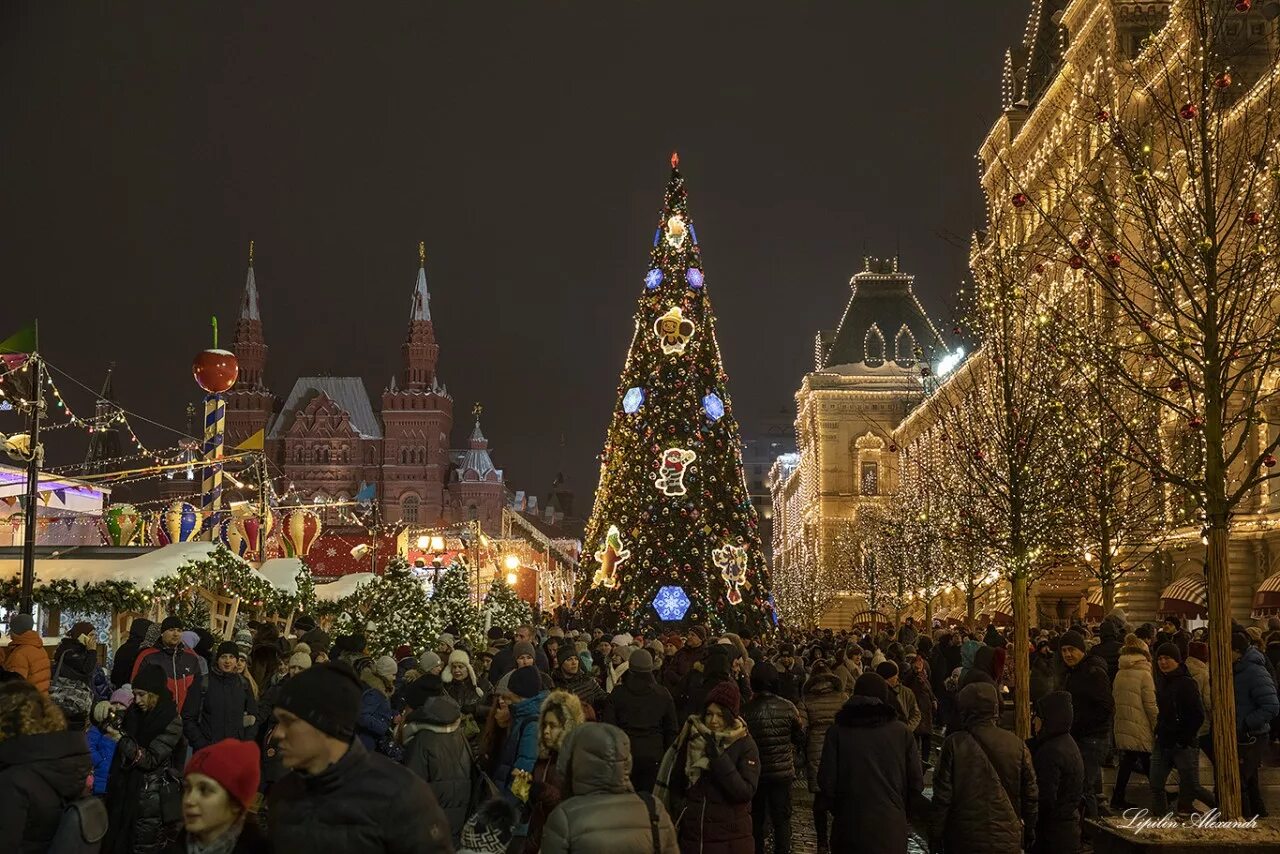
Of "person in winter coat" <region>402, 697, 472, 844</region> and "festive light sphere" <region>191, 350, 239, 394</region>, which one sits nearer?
"person in winter coat" <region>402, 697, 472, 844</region>

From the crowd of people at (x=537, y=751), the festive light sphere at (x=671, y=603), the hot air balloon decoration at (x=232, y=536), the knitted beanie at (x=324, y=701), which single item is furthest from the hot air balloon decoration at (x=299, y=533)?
the knitted beanie at (x=324, y=701)

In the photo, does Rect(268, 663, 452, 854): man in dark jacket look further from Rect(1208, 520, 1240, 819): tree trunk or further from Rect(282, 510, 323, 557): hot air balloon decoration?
Rect(282, 510, 323, 557): hot air balloon decoration

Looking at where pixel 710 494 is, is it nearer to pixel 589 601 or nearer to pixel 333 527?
pixel 589 601

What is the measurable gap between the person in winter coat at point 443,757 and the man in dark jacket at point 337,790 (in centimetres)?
317

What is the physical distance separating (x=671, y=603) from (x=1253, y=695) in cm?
1841

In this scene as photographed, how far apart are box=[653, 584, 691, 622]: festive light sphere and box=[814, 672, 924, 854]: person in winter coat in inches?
869

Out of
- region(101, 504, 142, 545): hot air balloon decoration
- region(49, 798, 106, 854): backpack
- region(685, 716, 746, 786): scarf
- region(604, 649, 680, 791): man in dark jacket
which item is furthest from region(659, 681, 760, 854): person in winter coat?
region(101, 504, 142, 545): hot air balloon decoration

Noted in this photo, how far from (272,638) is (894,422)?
70526 millimetres

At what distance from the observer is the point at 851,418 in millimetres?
84188

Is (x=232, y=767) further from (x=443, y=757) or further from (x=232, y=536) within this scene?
(x=232, y=536)

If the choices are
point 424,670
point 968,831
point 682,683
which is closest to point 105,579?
point 682,683

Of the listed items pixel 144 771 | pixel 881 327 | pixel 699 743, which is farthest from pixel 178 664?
pixel 881 327

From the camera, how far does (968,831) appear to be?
7.28 meters

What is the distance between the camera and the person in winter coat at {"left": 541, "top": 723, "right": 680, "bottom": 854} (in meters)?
4.83
